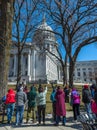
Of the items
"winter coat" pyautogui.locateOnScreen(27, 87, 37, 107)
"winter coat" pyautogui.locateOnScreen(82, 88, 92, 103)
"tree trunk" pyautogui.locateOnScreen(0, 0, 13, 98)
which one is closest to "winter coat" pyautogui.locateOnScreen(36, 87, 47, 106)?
"winter coat" pyautogui.locateOnScreen(27, 87, 37, 107)

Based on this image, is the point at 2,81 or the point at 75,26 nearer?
the point at 2,81

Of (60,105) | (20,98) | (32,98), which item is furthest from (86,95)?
(20,98)

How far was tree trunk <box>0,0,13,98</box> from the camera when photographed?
46.7 ft

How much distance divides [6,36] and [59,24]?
9.91 m

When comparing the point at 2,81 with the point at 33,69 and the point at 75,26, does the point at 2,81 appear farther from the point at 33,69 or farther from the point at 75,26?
the point at 33,69

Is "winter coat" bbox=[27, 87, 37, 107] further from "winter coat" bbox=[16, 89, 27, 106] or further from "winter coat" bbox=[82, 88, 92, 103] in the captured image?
"winter coat" bbox=[82, 88, 92, 103]

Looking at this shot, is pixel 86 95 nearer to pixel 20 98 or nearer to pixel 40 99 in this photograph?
pixel 40 99

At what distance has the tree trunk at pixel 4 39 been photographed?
1423 centimetres

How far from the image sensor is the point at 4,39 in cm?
1464

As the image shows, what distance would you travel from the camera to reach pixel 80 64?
477 ft

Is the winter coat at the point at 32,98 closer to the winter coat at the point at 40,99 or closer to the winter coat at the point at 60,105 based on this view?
the winter coat at the point at 40,99

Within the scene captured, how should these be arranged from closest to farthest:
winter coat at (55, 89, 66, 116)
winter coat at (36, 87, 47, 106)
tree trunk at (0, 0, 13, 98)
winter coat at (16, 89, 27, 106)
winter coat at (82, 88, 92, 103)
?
winter coat at (55, 89, 66, 116) < winter coat at (36, 87, 47, 106) < winter coat at (16, 89, 27, 106) < winter coat at (82, 88, 92, 103) < tree trunk at (0, 0, 13, 98)

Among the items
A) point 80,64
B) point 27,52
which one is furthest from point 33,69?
point 80,64

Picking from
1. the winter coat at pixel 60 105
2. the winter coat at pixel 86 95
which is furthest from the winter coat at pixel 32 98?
the winter coat at pixel 86 95
